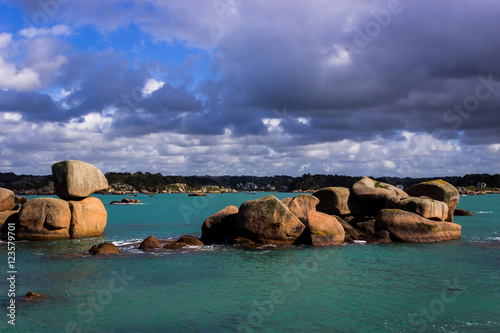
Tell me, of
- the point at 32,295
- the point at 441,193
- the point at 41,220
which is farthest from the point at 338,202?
the point at 32,295

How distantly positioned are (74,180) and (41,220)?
3.84 m

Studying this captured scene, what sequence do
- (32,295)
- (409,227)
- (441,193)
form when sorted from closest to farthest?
(32,295), (409,227), (441,193)

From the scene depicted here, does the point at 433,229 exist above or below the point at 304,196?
below

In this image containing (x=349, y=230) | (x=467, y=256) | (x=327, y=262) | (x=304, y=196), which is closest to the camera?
(x=327, y=262)

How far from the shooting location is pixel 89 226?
34.8 meters

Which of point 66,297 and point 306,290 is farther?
point 306,290

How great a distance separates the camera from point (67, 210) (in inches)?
1296

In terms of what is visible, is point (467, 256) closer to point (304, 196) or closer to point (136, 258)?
point (304, 196)

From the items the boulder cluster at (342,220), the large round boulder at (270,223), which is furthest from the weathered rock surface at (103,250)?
the large round boulder at (270,223)

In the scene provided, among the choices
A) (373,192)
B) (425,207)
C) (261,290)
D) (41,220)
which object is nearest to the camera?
(261,290)

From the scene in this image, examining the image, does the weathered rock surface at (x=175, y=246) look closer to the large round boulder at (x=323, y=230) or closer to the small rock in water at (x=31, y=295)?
the large round boulder at (x=323, y=230)

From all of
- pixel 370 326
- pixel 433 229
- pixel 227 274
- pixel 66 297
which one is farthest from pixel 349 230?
pixel 66 297

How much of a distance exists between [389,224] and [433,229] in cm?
326

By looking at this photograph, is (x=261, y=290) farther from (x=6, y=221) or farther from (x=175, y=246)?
(x=6, y=221)
